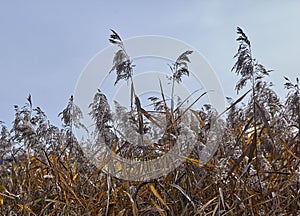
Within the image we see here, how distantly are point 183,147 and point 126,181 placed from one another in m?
0.36

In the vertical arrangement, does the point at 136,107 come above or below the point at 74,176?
above

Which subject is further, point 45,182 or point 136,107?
point 45,182

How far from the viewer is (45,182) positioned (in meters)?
3.13

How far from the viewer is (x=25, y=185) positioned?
310cm

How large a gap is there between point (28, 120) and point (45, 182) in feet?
2.09


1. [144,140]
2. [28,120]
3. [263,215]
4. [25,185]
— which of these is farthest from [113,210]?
[28,120]

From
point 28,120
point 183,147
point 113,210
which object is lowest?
point 113,210

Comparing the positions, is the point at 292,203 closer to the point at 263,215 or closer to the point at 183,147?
the point at 263,215

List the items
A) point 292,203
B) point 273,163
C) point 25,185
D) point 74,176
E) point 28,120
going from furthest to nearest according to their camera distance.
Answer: point 28,120, point 25,185, point 74,176, point 273,163, point 292,203

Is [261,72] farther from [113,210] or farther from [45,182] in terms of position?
[45,182]

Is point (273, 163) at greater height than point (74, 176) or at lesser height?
lesser

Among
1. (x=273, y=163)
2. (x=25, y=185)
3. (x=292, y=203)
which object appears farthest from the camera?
(x=25, y=185)

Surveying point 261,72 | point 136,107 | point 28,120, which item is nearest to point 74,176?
point 136,107

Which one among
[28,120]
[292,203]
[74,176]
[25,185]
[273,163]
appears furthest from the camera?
[28,120]
